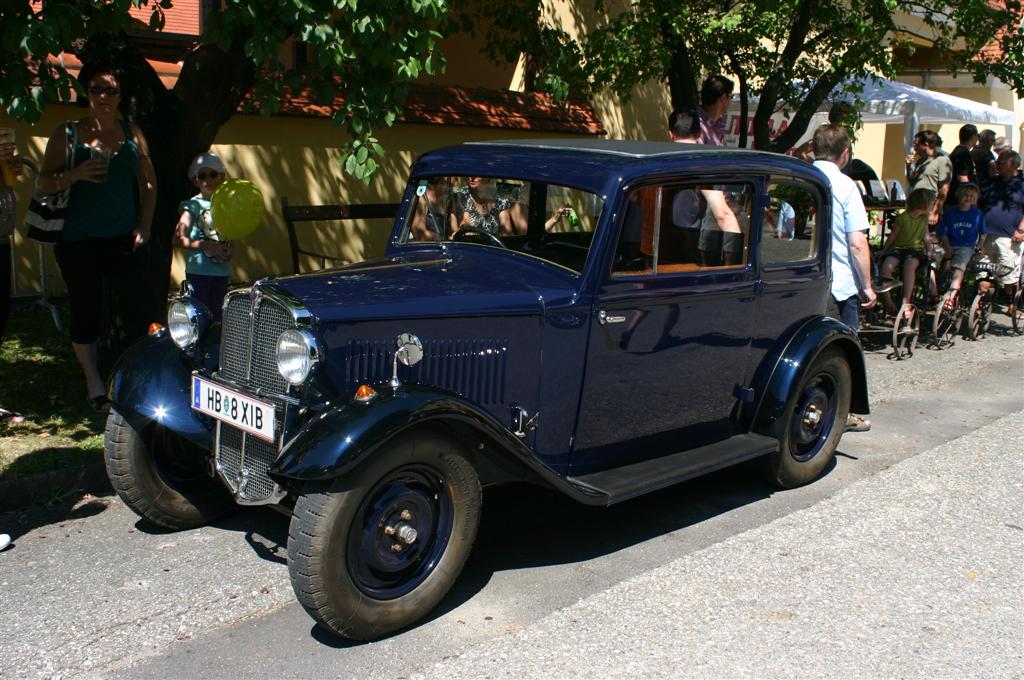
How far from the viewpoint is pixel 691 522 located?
201 inches

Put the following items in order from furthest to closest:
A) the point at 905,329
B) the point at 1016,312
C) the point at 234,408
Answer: the point at 1016,312, the point at 905,329, the point at 234,408

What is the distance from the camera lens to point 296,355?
3.77 meters

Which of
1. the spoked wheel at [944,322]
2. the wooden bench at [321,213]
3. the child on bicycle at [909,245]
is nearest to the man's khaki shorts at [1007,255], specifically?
the spoked wheel at [944,322]

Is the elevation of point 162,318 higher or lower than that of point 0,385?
higher

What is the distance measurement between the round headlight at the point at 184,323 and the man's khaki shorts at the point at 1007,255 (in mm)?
8438

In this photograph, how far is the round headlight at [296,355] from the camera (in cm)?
373

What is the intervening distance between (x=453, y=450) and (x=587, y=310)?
0.95 meters

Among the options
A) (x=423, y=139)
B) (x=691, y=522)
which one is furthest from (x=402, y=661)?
(x=423, y=139)

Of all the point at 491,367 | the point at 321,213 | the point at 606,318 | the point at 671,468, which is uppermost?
the point at 321,213

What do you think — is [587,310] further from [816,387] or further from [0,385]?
[0,385]

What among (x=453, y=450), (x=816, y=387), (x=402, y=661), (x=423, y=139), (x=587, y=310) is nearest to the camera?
(x=402, y=661)

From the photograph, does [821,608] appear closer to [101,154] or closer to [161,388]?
[161,388]

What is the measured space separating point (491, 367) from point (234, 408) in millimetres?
1045

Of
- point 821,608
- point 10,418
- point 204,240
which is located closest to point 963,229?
point 821,608
